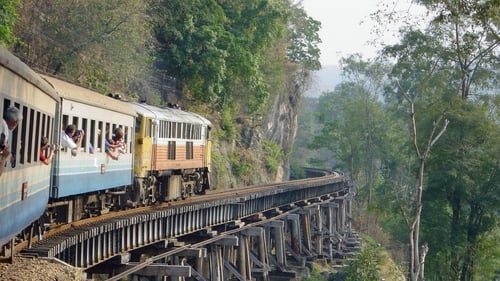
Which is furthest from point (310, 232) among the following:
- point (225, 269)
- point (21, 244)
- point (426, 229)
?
point (21, 244)

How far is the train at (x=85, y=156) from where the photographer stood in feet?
31.5

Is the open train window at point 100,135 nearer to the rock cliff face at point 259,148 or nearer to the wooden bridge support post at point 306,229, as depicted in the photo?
the wooden bridge support post at point 306,229

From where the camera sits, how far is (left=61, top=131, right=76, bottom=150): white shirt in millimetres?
14305

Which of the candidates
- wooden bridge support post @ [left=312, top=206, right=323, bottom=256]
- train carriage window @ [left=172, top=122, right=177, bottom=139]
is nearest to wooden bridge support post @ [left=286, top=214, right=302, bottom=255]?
wooden bridge support post @ [left=312, top=206, right=323, bottom=256]

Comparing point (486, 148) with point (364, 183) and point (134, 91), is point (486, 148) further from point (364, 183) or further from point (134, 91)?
point (364, 183)

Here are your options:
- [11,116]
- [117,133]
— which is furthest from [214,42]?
[11,116]

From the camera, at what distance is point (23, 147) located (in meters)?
9.95

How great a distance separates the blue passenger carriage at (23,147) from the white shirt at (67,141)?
61.3 inches

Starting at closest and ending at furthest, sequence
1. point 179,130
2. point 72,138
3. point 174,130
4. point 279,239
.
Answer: point 72,138
point 174,130
point 179,130
point 279,239

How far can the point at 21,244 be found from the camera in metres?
12.8

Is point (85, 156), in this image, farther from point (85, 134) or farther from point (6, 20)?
point (6, 20)

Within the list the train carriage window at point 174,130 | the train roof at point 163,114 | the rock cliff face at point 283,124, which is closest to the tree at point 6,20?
the train roof at point 163,114

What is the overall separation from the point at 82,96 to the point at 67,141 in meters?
→ 1.55

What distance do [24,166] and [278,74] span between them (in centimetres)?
4959
